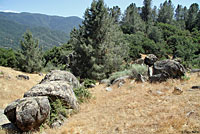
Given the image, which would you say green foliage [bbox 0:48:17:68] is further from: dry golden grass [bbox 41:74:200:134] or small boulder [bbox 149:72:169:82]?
small boulder [bbox 149:72:169:82]

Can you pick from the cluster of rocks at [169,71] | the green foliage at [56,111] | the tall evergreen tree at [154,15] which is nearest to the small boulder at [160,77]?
the cluster of rocks at [169,71]

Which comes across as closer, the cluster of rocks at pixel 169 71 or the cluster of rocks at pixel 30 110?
the cluster of rocks at pixel 30 110

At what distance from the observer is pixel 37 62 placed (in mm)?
23469

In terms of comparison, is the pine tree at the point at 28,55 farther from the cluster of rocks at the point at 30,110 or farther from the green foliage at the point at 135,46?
the green foliage at the point at 135,46

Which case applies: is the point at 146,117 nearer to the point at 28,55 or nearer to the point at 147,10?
the point at 28,55

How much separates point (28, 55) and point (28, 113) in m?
21.4

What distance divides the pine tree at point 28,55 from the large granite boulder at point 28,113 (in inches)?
799

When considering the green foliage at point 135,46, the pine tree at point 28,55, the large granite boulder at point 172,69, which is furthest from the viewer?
the green foliage at point 135,46

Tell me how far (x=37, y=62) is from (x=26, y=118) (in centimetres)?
2110

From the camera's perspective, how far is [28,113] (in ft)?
13.3

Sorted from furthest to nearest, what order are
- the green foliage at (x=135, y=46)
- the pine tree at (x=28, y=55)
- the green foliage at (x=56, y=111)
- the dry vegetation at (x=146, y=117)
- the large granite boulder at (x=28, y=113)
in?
the green foliage at (x=135, y=46) < the pine tree at (x=28, y=55) < the green foliage at (x=56, y=111) < the large granite boulder at (x=28, y=113) < the dry vegetation at (x=146, y=117)

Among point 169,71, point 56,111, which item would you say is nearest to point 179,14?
point 169,71

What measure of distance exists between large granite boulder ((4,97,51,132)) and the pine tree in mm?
20303

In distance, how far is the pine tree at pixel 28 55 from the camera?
899 inches
